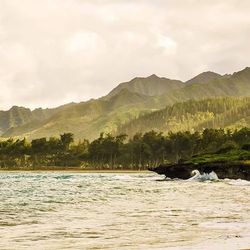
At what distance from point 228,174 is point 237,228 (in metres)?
76.4

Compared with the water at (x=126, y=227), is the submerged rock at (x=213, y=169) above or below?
above

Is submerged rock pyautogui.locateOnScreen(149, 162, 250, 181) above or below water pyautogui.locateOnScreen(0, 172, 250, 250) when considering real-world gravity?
above

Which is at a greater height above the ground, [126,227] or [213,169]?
[213,169]

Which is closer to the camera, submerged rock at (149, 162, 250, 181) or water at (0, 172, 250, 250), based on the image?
water at (0, 172, 250, 250)

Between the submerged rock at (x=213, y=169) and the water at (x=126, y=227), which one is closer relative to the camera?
the water at (x=126, y=227)

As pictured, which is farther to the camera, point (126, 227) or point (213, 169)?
point (213, 169)

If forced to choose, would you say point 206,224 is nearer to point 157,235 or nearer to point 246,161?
point 157,235

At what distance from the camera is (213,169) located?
103125mm

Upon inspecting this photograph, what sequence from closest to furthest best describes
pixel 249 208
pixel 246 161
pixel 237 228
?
pixel 237 228, pixel 249 208, pixel 246 161

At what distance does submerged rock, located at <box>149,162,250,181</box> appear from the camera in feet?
315

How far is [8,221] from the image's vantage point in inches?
1125

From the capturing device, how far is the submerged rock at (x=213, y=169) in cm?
9606

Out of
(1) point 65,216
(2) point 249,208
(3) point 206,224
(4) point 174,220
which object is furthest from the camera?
(2) point 249,208

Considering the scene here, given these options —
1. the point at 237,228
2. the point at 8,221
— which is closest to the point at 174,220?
the point at 237,228
